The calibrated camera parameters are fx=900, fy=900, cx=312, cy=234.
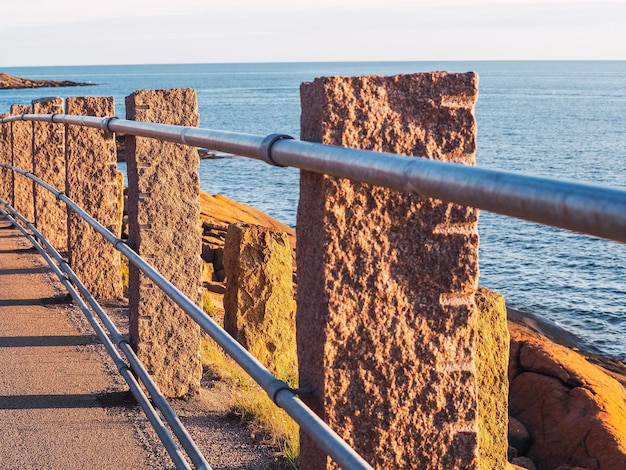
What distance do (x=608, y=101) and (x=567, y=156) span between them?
63.0m

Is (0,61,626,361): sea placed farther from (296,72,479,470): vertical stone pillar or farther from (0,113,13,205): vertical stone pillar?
(0,113,13,205): vertical stone pillar

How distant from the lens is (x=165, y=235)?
453cm

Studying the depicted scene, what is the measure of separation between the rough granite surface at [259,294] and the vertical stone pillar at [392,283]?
16.6 ft

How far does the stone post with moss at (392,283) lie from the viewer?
2.25 m

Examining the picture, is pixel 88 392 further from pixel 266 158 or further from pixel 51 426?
pixel 266 158

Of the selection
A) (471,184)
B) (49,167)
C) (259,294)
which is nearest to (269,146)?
(471,184)

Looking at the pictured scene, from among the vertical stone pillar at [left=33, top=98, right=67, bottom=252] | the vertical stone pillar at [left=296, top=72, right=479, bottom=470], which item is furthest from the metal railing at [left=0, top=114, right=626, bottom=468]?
the vertical stone pillar at [left=33, top=98, right=67, bottom=252]

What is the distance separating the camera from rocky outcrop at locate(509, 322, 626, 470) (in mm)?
9031

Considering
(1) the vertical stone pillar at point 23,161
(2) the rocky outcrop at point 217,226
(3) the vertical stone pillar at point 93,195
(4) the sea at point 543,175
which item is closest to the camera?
(3) the vertical stone pillar at point 93,195

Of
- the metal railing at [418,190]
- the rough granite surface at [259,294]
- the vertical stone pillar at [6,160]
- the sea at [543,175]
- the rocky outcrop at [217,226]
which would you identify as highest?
the metal railing at [418,190]

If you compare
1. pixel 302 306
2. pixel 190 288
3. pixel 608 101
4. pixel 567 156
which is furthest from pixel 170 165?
pixel 608 101

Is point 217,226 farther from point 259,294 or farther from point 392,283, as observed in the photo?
point 392,283

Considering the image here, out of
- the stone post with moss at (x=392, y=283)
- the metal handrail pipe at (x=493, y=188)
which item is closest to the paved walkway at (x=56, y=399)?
the stone post with moss at (x=392, y=283)

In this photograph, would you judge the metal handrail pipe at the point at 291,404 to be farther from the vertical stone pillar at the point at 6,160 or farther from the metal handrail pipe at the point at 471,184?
the vertical stone pillar at the point at 6,160
